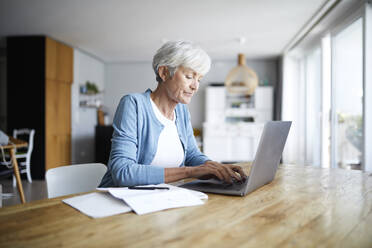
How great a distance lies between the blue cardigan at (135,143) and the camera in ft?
3.58

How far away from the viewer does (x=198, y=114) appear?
322 inches

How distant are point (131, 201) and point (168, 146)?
0.58 m

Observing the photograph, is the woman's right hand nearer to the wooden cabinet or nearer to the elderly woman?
the elderly woman

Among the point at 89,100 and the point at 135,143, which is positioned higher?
the point at 89,100

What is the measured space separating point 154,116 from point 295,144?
237 inches

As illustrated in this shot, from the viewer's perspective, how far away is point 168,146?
4.69 ft

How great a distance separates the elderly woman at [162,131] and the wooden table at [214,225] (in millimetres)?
190

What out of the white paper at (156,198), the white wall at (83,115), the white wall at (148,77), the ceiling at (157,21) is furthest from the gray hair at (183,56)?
the white wall at (148,77)

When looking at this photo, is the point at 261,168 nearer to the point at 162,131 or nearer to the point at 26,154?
the point at 162,131

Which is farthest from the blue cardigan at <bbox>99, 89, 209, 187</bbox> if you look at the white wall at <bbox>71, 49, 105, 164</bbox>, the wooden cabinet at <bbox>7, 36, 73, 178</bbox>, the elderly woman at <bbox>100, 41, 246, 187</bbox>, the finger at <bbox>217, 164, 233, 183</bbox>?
the white wall at <bbox>71, 49, 105, 164</bbox>

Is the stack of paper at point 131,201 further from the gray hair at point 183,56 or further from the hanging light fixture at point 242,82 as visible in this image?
the hanging light fixture at point 242,82

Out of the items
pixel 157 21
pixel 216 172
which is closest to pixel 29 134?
pixel 157 21

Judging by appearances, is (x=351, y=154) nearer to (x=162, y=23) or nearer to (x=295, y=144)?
(x=295, y=144)

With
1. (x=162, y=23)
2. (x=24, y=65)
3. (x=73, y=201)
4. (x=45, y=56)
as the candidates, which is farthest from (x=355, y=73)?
(x=24, y=65)
